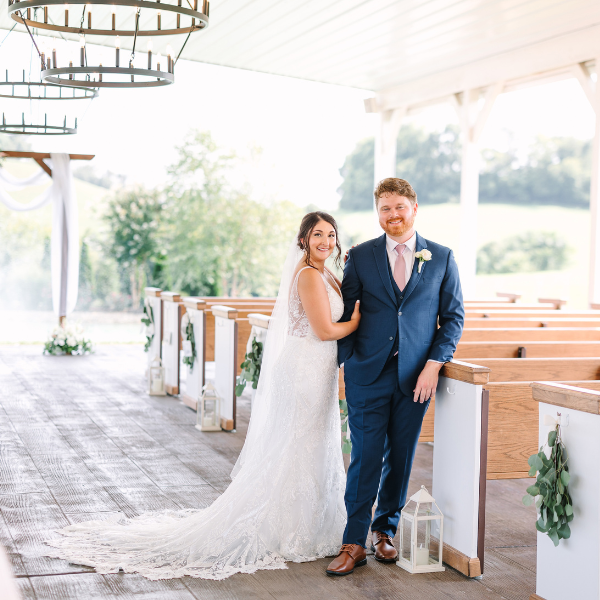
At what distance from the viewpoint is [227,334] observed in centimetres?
586

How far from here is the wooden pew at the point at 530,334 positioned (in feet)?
16.3

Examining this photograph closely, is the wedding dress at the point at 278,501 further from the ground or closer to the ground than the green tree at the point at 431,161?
closer to the ground

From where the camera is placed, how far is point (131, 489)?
4258 millimetres

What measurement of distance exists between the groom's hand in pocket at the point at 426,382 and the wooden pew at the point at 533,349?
58.6 inches

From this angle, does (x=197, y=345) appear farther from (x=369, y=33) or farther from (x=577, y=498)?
(x=577, y=498)

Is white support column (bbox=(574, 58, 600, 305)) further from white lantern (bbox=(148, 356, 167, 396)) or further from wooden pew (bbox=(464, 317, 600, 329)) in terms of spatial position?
white lantern (bbox=(148, 356, 167, 396))

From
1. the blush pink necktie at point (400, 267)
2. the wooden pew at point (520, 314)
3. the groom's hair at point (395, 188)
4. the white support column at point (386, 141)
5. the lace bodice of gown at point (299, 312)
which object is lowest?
the wooden pew at point (520, 314)

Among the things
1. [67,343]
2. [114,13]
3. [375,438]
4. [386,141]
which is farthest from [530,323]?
[67,343]

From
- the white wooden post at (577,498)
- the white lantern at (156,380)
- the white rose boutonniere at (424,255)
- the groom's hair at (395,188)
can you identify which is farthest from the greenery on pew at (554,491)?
the white lantern at (156,380)

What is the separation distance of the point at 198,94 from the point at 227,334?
22.8 ft

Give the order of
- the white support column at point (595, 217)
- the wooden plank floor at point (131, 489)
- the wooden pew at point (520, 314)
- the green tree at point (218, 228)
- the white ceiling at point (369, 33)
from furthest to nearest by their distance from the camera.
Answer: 1. the green tree at point (218, 228)
2. the white support column at point (595, 217)
3. the white ceiling at point (369, 33)
4. the wooden pew at point (520, 314)
5. the wooden plank floor at point (131, 489)

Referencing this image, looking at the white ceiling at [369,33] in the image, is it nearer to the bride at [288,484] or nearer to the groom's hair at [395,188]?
the groom's hair at [395,188]

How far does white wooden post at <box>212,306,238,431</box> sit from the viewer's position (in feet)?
18.9

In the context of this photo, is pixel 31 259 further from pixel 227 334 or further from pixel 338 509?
pixel 338 509
